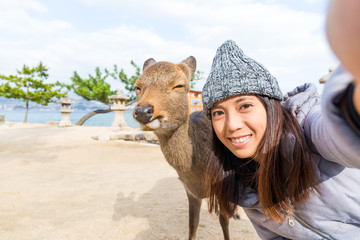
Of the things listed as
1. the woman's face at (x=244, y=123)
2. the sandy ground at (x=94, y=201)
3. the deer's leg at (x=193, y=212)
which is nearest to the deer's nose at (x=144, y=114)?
the woman's face at (x=244, y=123)

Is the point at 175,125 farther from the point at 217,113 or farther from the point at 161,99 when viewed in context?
the point at 217,113

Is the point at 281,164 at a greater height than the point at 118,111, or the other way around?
the point at 281,164

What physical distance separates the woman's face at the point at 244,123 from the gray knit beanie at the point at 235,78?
0.05 meters

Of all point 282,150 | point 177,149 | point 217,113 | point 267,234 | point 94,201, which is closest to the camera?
point 282,150

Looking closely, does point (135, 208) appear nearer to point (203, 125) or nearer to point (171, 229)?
point (171, 229)

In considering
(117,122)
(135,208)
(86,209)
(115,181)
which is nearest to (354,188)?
(135,208)

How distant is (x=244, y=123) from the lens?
1282 millimetres

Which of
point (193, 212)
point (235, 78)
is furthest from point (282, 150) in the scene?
point (193, 212)

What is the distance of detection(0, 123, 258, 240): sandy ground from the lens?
3.05 metres

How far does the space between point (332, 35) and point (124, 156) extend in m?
7.81

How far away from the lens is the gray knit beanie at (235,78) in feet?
4.34

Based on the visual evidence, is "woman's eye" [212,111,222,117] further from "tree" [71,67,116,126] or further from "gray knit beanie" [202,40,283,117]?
"tree" [71,67,116,126]

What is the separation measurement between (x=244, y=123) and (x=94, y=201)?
12.0 feet

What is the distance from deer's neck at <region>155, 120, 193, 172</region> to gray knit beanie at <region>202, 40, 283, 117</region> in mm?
757
